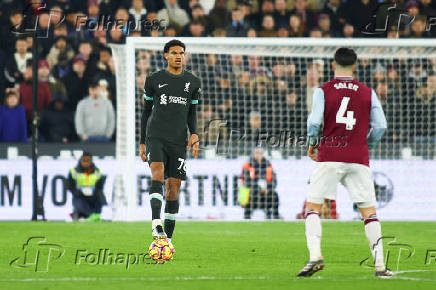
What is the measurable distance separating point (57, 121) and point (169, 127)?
895 cm

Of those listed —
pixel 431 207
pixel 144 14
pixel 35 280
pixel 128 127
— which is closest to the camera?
pixel 35 280

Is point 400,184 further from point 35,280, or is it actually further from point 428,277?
point 35,280

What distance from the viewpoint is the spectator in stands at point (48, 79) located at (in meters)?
19.5

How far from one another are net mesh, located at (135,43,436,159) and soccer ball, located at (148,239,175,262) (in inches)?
331

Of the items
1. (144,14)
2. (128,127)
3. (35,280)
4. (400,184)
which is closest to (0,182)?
(128,127)

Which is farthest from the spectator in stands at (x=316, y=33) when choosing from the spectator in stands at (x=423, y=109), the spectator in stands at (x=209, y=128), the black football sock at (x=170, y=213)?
the black football sock at (x=170, y=213)

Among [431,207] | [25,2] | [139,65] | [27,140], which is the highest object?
[25,2]

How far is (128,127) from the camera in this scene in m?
17.5

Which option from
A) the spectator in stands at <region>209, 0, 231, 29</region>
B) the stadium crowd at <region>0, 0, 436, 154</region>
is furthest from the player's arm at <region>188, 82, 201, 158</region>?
the spectator in stands at <region>209, 0, 231, 29</region>

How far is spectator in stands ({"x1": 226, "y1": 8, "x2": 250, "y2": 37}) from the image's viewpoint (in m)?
21.4

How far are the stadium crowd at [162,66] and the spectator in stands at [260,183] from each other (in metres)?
0.91

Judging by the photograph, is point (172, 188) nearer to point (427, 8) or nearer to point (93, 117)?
point (93, 117)

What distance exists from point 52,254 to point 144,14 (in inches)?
411

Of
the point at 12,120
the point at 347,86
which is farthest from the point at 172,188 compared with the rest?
the point at 12,120
